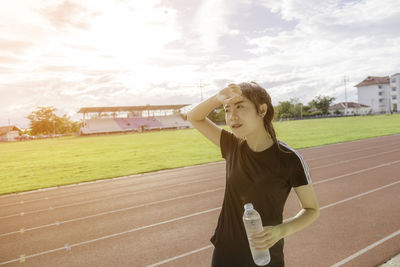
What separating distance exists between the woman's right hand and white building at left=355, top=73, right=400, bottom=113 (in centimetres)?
9965

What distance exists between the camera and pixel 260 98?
1.90m

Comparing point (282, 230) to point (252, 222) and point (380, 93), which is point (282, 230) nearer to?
point (252, 222)

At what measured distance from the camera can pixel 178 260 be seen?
4.91 meters

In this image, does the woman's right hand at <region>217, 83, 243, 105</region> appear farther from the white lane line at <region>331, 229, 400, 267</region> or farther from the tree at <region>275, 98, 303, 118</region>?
the tree at <region>275, 98, 303, 118</region>

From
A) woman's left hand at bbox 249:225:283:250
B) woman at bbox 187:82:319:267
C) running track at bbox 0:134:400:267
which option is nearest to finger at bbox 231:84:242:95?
woman at bbox 187:82:319:267

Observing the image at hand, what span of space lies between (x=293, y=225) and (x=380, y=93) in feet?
354

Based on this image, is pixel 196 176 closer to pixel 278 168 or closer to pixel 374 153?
pixel 374 153

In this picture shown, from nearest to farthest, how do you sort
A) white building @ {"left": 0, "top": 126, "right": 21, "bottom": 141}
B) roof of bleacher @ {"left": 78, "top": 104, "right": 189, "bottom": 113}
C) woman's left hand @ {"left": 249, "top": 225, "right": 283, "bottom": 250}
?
woman's left hand @ {"left": 249, "top": 225, "right": 283, "bottom": 250} → roof of bleacher @ {"left": 78, "top": 104, "right": 189, "bottom": 113} → white building @ {"left": 0, "top": 126, "right": 21, "bottom": 141}

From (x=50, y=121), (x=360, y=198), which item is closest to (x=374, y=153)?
(x=360, y=198)

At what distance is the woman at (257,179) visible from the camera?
70.8 inches

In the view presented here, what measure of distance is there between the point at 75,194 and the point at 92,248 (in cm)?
490

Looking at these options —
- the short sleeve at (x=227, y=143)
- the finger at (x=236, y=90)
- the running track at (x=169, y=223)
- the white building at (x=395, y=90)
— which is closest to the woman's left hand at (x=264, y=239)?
the short sleeve at (x=227, y=143)

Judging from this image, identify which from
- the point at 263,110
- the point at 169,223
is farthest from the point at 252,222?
the point at 169,223

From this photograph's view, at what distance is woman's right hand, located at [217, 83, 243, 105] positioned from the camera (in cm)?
186
